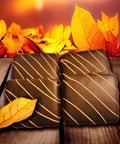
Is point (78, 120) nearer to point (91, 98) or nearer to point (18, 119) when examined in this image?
point (91, 98)

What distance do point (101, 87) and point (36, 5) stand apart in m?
0.86

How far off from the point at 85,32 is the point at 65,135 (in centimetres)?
75

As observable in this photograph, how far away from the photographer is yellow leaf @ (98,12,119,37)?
113 cm

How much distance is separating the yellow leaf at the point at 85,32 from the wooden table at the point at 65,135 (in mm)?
608

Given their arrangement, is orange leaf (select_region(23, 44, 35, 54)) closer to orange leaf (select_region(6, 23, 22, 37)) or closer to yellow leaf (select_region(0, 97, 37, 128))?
orange leaf (select_region(6, 23, 22, 37))

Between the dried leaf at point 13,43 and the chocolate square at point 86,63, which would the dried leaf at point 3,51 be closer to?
the dried leaf at point 13,43

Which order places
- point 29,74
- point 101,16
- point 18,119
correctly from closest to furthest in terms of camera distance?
point 18,119
point 29,74
point 101,16

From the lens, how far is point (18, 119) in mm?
823

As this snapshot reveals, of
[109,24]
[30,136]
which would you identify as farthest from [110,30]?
[30,136]

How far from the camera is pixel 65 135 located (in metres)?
0.85

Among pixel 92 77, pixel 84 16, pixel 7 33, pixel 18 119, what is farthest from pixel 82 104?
pixel 7 33

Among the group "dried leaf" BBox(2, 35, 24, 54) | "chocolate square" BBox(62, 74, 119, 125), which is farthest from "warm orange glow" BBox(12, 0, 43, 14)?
"chocolate square" BBox(62, 74, 119, 125)

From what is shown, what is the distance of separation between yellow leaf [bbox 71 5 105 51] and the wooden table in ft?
2.00

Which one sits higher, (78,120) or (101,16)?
(101,16)
